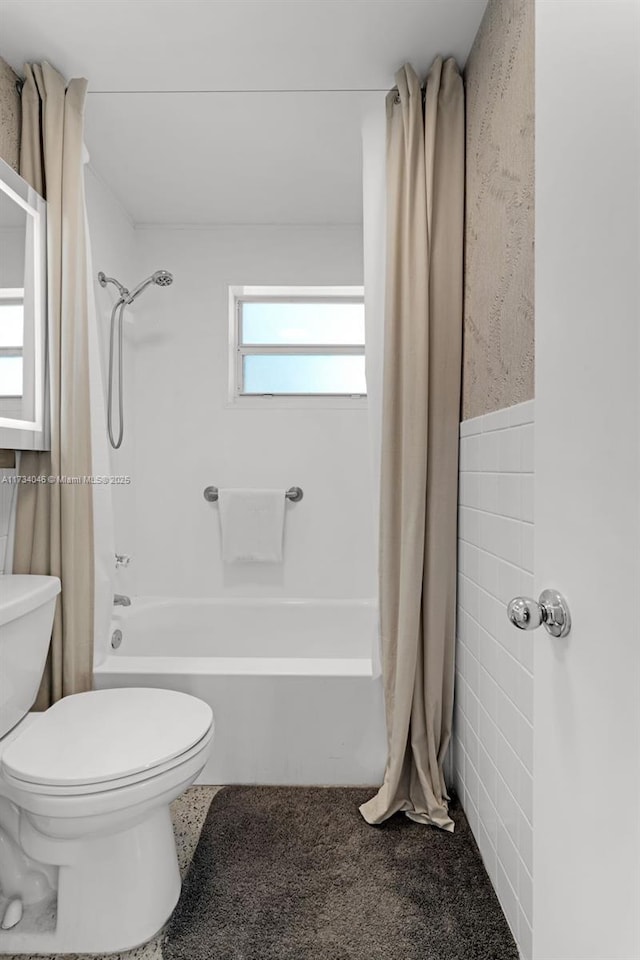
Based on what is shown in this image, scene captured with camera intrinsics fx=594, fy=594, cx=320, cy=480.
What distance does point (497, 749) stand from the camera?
1.39 meters

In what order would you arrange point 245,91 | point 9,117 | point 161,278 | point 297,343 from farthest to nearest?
point 297,343
point 161,278
point 245,91
point 9,117

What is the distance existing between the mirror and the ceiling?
462mm

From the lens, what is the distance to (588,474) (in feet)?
1.98

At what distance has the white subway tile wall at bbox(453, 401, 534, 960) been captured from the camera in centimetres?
120

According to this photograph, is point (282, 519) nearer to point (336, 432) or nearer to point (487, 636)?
point (336, 432)

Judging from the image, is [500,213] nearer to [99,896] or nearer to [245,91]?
[245,91]

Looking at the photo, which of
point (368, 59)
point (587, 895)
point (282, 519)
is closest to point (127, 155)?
point (368, 59)

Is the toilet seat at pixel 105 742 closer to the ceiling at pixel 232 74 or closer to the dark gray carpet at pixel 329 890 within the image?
the dark gray carpet at pixel 329 890

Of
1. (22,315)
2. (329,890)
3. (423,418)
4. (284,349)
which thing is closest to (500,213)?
(423,418)

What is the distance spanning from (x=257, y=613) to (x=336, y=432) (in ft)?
3.06

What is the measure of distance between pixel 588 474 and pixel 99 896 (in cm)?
139

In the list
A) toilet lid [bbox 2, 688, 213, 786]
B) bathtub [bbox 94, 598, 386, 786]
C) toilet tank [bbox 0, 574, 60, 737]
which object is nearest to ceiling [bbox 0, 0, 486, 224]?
toilet tank [bbox 0, 574, 60, 737]

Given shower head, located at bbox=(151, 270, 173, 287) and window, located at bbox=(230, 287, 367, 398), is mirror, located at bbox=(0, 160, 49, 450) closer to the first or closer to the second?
shower head, located at bbox=(151, 270, 173, 287)

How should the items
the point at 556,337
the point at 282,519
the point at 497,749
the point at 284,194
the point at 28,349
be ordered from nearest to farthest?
the point at 556,337 → the point at 497,749 → the point at 28,349 → the point at 284,194 → the point at 282,519
